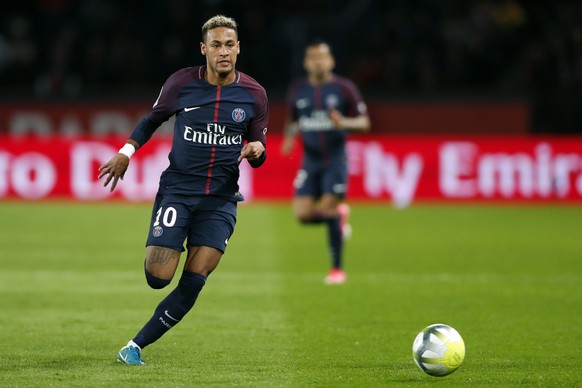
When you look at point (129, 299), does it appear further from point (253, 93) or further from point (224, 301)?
point (253, 93)

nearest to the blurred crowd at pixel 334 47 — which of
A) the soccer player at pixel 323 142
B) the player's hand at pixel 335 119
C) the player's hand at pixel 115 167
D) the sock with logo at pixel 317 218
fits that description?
the soccer player at pixel 323 142

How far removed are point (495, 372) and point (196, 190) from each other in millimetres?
2249

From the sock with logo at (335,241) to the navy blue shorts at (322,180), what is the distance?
0.99 feet

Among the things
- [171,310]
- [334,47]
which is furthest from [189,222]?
[334,47]

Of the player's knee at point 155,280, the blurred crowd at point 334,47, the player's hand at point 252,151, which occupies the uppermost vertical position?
the blurred crowd at point 334,47

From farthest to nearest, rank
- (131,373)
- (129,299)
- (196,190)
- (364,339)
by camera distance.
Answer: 1. (129,299)
2. (364,339)
3. (196,190)
4. (131,373)

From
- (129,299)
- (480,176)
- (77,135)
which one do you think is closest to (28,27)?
(77,135)

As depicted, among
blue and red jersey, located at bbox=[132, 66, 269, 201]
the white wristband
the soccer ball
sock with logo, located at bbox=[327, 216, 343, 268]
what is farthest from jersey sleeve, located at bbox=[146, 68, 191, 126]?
sock with logo, located at bbox=[327, 216, 343, 268]

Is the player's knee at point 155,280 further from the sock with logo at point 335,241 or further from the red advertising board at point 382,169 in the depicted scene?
the red advertising board at point 382,169

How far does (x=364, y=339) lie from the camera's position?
27.5 ft

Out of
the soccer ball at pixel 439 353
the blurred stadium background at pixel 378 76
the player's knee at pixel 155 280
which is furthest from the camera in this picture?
the blurred stadium background at pixel 378 76

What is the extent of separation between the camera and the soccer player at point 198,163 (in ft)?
23.5

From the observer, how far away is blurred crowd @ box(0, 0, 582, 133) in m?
22.8

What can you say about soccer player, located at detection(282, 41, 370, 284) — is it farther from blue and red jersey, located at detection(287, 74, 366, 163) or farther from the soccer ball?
the soccer ball
